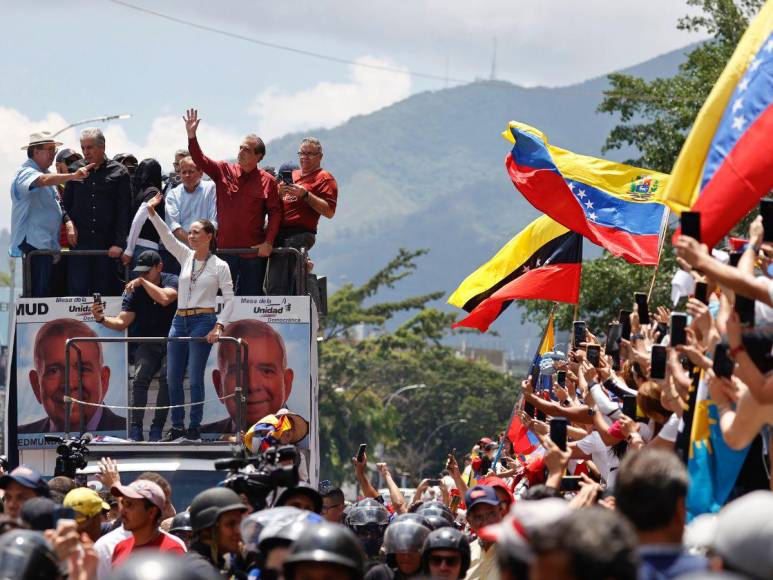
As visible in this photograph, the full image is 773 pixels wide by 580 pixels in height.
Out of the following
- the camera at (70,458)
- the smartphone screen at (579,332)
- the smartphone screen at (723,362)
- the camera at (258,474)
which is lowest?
the camera at (70,458)

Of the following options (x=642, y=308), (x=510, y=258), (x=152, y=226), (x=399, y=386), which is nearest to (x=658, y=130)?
(x=510, y=258)

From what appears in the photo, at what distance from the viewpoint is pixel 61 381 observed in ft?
48.9

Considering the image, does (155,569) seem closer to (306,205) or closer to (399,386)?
(306,205)

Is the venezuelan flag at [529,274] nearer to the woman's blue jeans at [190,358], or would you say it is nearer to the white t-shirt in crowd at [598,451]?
the woman's blue jeans at [190,358]

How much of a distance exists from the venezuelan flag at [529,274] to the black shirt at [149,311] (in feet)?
11.2

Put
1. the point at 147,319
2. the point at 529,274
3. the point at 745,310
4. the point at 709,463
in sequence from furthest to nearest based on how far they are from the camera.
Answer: the point at 529,274 → the point at 147,319 → the point at 709,463 → the point at 745,310

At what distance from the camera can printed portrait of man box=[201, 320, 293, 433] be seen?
48.0ft

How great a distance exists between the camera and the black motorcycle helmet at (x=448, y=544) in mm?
8656

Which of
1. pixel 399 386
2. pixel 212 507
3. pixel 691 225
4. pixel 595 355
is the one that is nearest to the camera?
pixel 691 225

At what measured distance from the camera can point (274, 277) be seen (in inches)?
607

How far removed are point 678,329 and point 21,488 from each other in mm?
3390

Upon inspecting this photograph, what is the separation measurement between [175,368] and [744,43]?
6.66m

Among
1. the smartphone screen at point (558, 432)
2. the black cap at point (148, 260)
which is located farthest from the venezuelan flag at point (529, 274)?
the smartphone screen at point (558, 432)

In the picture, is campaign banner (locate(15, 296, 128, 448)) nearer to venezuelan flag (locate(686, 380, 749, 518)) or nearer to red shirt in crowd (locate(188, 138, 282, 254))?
red shirt in crowd (locate(188, 138, 282, 254))
